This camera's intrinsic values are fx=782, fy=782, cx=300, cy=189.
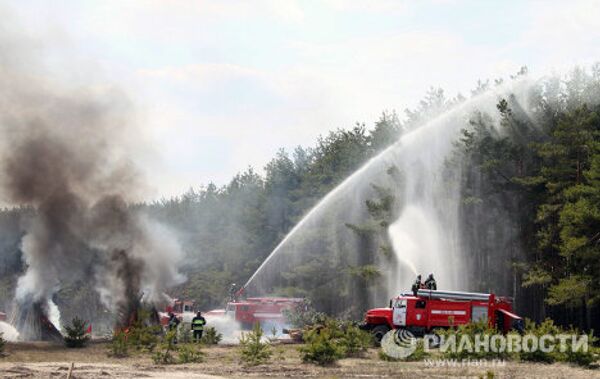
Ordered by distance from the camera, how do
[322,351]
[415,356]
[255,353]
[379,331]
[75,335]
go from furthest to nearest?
[75,335]
[379,331]
[415,356]
[255,353]
[322,351]

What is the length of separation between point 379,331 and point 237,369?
9.66m

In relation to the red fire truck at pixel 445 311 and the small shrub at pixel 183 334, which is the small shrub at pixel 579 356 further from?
the small shrub at pixel 183 334

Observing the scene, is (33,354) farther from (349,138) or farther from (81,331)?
(349,138)

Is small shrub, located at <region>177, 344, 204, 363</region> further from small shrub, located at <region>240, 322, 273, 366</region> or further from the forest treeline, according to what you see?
the forest treeline

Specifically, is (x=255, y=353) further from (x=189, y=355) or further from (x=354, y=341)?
(x=354, y=341)

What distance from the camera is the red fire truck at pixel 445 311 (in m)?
32.7

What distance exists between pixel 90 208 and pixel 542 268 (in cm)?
2722

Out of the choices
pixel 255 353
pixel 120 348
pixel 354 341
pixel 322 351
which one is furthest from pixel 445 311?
pixel 120 348

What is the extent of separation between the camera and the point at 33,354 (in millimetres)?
31078

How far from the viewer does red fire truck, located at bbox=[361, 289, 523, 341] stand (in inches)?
1286

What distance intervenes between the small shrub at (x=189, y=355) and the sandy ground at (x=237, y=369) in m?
0.45

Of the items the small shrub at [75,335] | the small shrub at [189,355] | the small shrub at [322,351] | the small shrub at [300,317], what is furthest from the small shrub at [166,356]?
the small shrub at [300,317]

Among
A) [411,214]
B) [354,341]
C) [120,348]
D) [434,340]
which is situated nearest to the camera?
[354,341]

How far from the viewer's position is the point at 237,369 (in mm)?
26516
